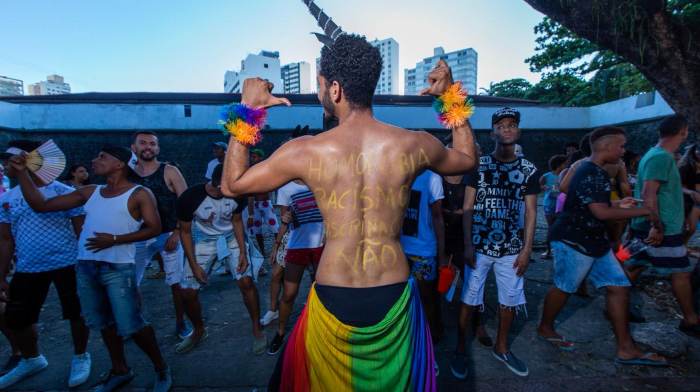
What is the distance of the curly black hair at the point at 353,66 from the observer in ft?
5.56

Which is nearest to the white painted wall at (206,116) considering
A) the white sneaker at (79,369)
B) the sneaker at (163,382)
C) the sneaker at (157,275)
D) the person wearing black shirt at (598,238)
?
the sneaker at (157,275)

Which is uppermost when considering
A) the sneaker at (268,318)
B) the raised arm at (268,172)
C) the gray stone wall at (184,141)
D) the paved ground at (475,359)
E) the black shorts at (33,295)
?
the gray stone wall at (184,141)

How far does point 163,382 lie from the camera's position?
3.11 metres

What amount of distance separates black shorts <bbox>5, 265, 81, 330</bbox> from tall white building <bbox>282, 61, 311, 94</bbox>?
209ft

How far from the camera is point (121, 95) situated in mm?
19594

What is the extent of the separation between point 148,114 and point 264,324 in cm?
1486

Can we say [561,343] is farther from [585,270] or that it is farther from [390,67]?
[390,67]

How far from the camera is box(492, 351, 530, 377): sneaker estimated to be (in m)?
3.25

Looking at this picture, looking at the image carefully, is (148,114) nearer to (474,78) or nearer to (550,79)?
(550,79)

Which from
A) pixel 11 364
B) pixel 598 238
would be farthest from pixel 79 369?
pixel 598 238

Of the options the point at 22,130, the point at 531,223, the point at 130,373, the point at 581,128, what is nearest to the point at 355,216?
the point at 531,223

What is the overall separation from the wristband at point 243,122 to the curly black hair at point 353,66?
1.40 feet

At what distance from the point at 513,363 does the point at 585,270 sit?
3.80 ft

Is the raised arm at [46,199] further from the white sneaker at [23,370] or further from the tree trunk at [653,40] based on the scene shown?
the tree trunk at [653,40]
